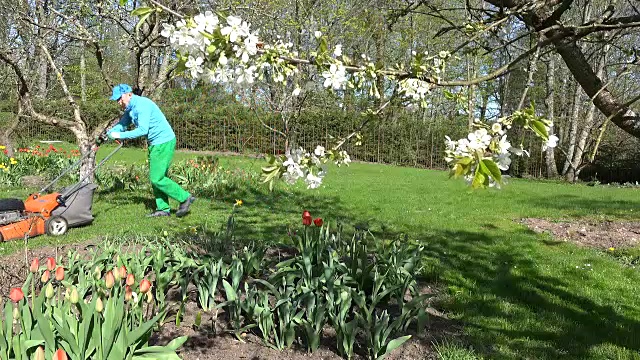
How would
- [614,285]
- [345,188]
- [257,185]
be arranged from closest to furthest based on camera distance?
1. [614,285]
2. [257,185]
3. [345,188]

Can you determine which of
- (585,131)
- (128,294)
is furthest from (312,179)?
(585,131)

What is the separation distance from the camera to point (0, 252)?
13.3 feet

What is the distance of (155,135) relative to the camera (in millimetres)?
5645

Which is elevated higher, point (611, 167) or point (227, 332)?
point (611, 167)

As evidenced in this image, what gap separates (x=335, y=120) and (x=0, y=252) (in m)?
12.5

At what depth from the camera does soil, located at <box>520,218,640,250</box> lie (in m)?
5.44

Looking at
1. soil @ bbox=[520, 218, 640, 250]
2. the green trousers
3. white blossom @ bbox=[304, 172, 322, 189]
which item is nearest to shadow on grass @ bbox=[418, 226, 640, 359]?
soil @ bbox=[520, 218, 640, 250]

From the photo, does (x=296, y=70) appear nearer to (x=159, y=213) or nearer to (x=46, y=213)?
(x=46, y=213)

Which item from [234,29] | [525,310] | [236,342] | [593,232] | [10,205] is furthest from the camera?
[593,232]

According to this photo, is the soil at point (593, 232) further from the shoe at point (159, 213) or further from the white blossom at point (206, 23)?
the white blossom at point (206, 23)

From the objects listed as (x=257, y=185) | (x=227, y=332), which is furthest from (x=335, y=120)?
(x=227, y=332)

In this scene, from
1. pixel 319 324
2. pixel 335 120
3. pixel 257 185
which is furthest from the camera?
pixel 335 120

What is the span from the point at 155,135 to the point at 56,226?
4.96 ft

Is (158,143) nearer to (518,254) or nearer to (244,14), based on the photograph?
(244,14)
